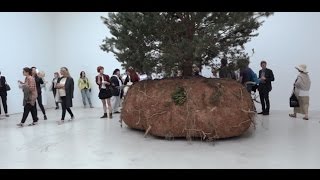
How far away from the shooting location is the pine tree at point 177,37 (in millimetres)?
6234

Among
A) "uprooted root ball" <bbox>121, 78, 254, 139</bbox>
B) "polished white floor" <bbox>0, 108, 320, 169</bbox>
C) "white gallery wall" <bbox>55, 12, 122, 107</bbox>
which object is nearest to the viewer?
"polished white floor" <bbox>0, 108, 320, 169</bbox>

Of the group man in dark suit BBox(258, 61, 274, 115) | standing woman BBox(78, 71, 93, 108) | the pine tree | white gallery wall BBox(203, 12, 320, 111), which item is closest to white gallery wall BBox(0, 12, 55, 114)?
standing woman BBox(78, 71, 93, 108)

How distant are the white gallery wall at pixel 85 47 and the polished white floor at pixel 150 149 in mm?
3805

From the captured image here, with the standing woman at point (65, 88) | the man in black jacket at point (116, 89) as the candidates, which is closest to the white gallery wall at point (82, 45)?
the man in black jacket at point (116, 89)

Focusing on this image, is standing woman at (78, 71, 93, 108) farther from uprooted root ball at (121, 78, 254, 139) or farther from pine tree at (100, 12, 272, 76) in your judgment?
uprooted root ball at (121, 78, 254, 139)

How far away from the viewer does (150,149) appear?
5.64 meters

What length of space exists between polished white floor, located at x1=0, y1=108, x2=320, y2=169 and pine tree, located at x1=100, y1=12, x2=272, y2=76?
155 centimetres

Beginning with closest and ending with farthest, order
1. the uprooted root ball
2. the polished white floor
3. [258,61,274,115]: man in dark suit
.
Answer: the polished white floor, the uprooted root ball, [258,61,274,115]: man in dark suit

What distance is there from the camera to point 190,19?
666 cm

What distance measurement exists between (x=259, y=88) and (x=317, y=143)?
12.7ft

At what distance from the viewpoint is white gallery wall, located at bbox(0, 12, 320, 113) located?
11023 millimetres

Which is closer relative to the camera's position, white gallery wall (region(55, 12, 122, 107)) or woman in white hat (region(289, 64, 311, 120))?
woman in white hat (region(289, 64, 311, 120))

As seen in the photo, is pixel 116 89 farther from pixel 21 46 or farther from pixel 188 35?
pixel 21 46
